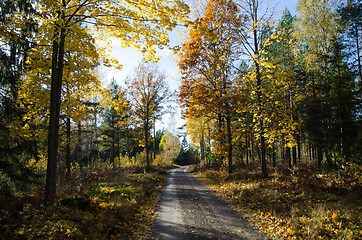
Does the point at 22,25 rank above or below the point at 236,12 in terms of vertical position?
below

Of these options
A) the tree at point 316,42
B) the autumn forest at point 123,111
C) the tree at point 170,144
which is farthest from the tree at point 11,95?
the tree at point 170,144

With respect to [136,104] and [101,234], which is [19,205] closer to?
[101,234]

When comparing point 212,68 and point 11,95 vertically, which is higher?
point 212,68

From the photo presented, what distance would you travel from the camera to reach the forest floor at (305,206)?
4.85 m

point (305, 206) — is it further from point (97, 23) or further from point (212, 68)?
point (212, 68)

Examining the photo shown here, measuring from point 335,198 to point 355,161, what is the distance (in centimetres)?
602

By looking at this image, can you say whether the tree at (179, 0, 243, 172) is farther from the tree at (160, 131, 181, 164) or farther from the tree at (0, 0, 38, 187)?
the tree at (160, 131, 181, 164)

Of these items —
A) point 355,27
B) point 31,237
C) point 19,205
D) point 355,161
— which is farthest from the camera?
point 355,27

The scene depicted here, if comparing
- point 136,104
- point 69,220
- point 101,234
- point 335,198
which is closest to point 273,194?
point 335,198

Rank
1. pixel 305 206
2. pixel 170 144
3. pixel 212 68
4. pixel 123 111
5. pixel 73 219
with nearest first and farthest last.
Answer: pixel 73 219, pixel 305 206, pixel 123 111, pixel 212 68, pixel 170 144

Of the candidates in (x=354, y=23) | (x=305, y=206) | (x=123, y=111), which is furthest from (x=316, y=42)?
(x=123, y=111)

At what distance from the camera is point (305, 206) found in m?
6.38

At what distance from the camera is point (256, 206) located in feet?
24.5

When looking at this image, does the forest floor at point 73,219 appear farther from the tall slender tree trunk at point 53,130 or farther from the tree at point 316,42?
the tree at point 316,42
